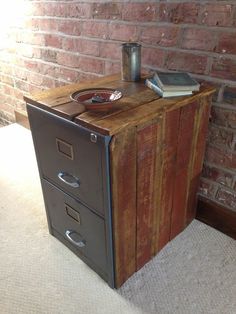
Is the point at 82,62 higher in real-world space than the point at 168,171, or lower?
higher

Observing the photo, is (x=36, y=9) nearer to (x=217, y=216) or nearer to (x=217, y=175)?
(x=217, y=175)

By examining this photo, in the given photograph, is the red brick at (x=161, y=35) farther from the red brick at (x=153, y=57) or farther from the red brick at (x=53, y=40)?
the red brick at (x=53, y=40)

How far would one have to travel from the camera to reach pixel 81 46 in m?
1.66

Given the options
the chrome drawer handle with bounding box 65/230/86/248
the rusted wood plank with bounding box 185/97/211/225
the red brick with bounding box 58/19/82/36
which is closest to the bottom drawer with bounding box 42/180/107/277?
the chrome drawer handle with bounding box 65/230/86/248

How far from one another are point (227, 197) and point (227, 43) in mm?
670

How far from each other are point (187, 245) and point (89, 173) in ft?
2.23

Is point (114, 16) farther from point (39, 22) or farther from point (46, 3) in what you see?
point (39, 22)

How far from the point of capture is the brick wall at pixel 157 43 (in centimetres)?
110

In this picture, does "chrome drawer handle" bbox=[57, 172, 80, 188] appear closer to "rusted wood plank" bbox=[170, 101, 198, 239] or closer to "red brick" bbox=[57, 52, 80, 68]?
"rusted wood plank" bbox=[170, 101, 198, 239]

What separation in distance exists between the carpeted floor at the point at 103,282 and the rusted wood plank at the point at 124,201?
0.10 metres

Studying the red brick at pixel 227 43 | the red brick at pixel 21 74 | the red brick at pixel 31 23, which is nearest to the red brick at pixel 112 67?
the red brick at pixel 227 43

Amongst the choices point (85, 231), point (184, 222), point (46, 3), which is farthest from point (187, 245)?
point (46, 3)

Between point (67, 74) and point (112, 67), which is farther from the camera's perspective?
point (67, 74)

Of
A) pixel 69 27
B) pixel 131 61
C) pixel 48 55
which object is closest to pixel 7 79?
pixel 48 55
